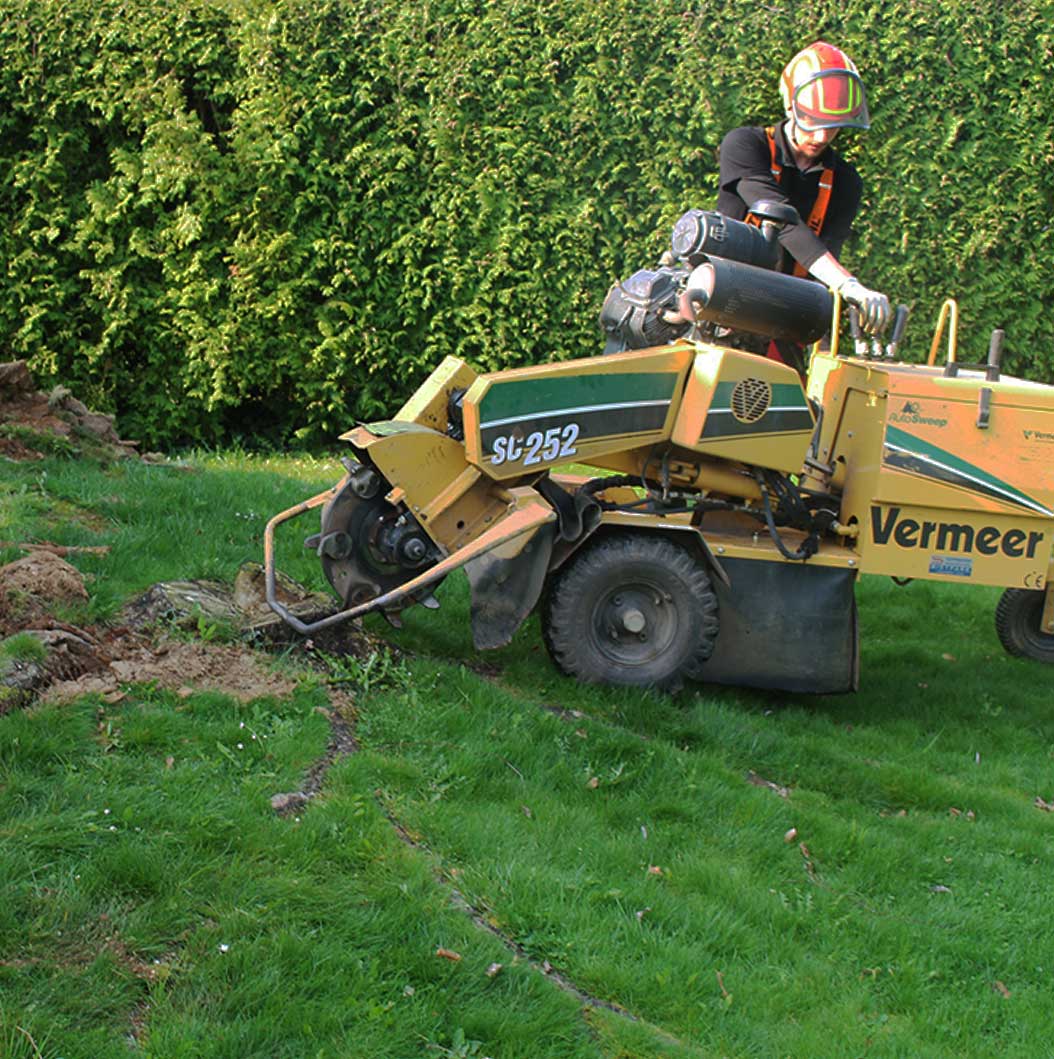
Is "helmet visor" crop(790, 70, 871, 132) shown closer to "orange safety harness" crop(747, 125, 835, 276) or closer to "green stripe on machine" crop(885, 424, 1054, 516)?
"orange safety harness" crop(747, 125, 835, 276)

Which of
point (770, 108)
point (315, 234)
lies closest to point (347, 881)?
point (315, 234)

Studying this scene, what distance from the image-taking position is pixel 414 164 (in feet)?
32.3

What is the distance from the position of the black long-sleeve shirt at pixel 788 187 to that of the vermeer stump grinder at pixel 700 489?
0.76 feet

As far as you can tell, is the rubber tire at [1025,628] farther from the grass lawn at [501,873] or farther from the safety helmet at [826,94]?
the safety helmet at [826,94]

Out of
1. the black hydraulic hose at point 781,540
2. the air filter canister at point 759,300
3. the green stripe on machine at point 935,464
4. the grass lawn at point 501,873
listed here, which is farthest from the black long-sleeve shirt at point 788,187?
the grass lawn at point 501,873

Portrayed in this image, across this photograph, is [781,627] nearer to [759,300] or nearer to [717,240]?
[759,300]

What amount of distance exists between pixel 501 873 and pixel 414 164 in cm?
697

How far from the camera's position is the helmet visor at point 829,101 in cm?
611

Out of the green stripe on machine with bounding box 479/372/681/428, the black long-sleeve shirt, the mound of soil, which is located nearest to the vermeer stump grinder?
the green stripe on machine with bounding box 479/372/681/428

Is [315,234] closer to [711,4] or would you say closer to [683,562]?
[711,4]

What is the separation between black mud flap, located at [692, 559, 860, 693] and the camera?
586cm

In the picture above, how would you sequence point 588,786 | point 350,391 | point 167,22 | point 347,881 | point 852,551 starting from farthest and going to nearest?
point 350,391 → point 167,22 → point 852,551 → point 588,786 → point 347,881

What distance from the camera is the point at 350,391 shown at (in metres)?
10.3

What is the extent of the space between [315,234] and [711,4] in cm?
338
